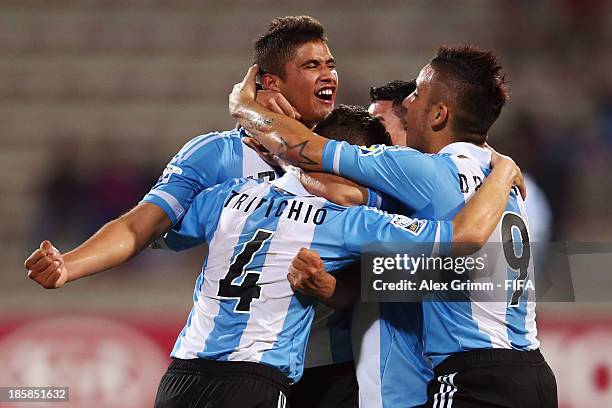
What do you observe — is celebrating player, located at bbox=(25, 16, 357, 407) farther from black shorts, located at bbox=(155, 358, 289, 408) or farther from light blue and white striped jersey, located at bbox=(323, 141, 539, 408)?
black shorts, located at bbox=(155, 358, 289, 408)

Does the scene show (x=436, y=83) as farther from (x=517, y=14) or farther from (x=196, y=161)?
(x=517, y=14)

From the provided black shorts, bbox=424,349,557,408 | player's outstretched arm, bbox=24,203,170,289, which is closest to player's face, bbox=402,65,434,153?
black shorts, bbox=424,349,557,408

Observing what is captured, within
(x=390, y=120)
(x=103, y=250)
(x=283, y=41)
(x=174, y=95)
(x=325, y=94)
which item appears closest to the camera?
(x=103, y=250)

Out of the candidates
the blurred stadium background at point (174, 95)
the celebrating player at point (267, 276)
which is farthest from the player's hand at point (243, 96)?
the blurred stadium background at point (174, 95)

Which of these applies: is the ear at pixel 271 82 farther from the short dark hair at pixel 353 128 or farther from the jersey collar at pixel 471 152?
the jersey collar at pixel 471 152

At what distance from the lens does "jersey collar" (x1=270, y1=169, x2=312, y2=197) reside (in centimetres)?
354

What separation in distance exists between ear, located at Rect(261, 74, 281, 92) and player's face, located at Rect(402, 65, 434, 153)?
2.18ft

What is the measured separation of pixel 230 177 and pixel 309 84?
587 mm

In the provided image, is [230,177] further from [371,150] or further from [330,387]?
[330,387]

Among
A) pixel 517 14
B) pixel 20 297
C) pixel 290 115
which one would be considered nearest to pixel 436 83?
pixel 290 115

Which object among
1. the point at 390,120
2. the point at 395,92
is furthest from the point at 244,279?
the point at 395,92

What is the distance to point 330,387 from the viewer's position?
12.6 feet

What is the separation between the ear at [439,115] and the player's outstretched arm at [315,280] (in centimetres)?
70

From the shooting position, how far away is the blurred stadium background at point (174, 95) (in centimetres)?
869
